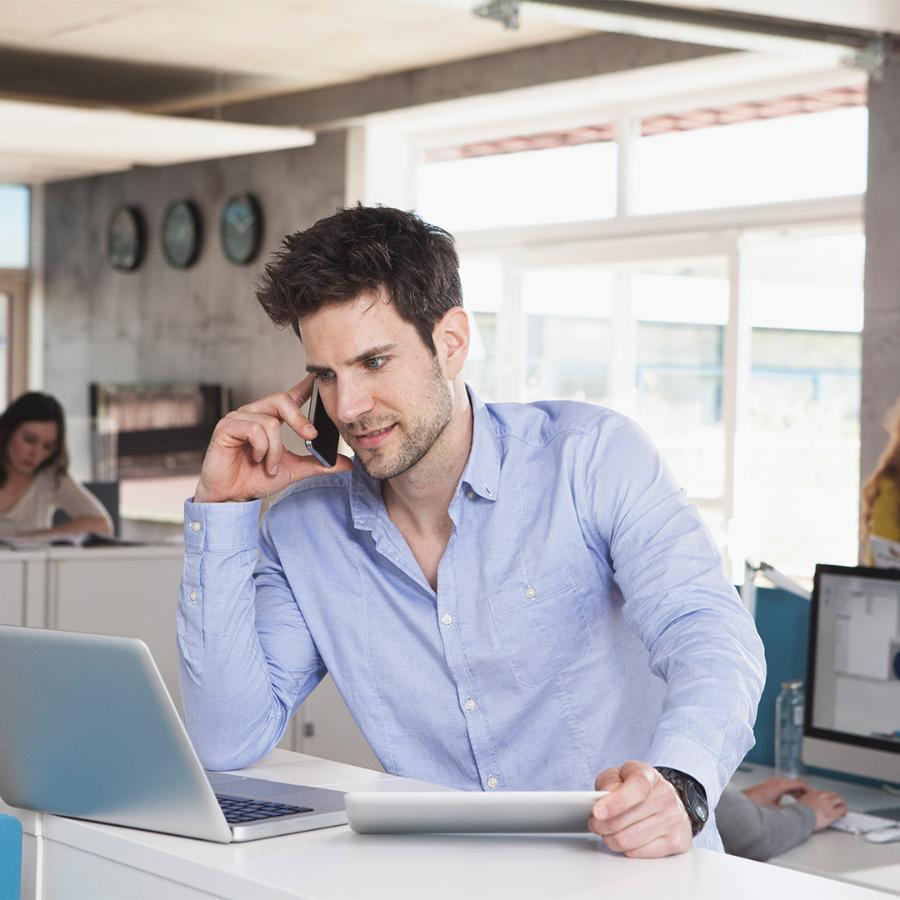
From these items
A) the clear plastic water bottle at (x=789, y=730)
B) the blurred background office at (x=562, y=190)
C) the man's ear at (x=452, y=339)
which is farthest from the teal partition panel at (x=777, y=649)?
the man's ear at (x=452, y=339)

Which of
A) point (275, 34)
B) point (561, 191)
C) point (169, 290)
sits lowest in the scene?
point (169, 290)

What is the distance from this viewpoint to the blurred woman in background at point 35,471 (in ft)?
20.6

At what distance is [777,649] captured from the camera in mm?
3486

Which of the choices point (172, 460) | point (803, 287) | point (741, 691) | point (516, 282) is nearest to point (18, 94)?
point (172, 460)

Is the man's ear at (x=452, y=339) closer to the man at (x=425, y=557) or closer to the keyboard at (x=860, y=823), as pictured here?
the man at (x=425, y=557)

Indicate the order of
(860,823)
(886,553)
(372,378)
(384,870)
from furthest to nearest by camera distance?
1. (886,553)
2. (860,823)
3. (372,378)
4. (384,870)

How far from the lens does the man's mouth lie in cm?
171

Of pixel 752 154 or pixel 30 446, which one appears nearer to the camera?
pixel 752 154

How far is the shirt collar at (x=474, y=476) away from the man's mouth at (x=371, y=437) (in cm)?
14

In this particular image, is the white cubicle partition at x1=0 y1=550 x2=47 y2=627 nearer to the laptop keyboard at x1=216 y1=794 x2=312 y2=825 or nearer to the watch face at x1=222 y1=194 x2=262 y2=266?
the laptop keyboard at x1=216 y1=794 x2=312 y2=825

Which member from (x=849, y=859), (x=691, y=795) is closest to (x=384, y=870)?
(x=691, y=795)

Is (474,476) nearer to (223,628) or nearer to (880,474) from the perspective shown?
(223,628)

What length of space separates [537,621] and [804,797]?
49.8 inches

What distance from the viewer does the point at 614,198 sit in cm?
687
